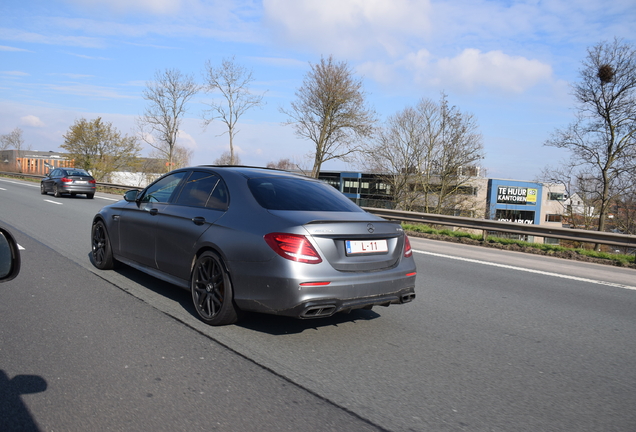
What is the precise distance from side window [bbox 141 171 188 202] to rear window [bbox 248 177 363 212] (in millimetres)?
1232

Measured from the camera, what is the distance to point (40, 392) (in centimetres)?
313

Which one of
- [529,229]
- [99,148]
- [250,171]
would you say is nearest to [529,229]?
[529,229]

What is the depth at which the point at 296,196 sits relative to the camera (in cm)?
486

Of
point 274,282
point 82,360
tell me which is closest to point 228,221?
point 274,282

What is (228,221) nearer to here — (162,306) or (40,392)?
(162,306)

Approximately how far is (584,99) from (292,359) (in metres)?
29.2

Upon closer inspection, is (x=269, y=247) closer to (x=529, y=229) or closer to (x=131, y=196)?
(x=131, y=196)

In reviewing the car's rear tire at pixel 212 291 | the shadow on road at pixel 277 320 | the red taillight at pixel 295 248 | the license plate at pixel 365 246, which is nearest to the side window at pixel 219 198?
the car's rear tire at pixel 212 291

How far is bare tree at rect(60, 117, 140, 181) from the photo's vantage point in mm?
56859

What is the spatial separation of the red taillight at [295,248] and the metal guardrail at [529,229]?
9.89 metres

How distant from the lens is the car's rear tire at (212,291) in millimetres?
4457

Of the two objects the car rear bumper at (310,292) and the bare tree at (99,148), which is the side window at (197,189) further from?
the bare tree at (99,148)

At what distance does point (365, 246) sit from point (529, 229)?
33.8ft

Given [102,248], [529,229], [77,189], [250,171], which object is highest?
[250,171]
